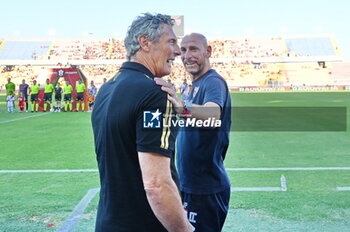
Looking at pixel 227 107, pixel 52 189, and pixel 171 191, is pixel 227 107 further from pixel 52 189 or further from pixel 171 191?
pixel 52 189

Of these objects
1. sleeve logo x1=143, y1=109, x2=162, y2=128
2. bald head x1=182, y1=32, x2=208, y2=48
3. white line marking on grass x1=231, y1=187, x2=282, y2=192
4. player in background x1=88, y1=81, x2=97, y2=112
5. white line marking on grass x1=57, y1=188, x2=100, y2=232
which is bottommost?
player in background x1=88, y1=81, x2=97, y2=112

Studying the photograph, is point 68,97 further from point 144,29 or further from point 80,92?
point 144,29

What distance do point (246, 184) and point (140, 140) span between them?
4.54 metres

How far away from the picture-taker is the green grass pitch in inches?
183

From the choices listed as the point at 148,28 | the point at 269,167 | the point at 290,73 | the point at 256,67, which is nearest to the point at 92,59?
the point at 256,67

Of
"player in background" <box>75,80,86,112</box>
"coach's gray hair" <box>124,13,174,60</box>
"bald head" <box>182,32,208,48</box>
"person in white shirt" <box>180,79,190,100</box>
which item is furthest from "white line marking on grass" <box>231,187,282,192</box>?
"player in background" <box>75,80,86,112</box>

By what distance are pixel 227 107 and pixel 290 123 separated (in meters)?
11.8

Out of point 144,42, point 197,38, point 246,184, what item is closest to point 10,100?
point 246,184

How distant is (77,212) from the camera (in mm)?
5016

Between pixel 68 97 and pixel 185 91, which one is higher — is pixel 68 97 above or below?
below

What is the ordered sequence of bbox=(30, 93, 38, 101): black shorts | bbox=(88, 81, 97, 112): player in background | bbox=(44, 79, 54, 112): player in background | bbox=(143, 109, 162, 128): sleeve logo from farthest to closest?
bbox=(88, 81, 97, 112): player in background
bbox=(30, 93, 38, 101): black shorts
bbox=(44, 79, 54, 112): player in background
bbox=(143, 109, 162, 128): sleeve logo

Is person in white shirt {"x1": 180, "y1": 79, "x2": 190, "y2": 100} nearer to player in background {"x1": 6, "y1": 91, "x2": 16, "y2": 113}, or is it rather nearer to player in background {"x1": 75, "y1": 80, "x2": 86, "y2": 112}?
player in background {"x1": 75, "y1": 80, "x2": 86, "y2": 112}

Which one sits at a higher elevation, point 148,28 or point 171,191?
point 148,28

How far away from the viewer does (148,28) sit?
2.02 m
